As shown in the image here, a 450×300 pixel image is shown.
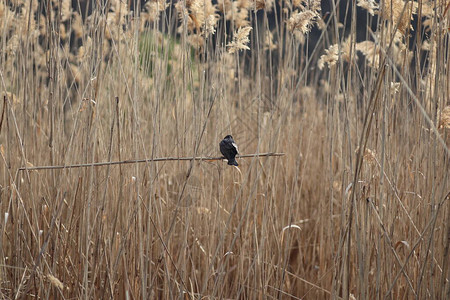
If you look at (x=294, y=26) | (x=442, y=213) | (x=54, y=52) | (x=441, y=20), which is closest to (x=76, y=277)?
(x=54, y=52)

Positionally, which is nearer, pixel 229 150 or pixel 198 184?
pixel 229 150

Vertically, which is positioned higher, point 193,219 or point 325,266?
point 193,219

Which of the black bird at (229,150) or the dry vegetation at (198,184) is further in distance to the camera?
Result: the dry vegetation at (198,184)

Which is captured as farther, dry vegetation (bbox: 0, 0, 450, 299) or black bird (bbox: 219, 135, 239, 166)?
dry vegetation (bbox: 0, 0, 450, 299)

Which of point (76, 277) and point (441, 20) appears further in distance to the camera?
point (76, 277)

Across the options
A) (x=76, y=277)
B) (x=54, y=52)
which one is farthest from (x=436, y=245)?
(x=54, y=52)

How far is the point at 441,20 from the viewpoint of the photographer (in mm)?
1243

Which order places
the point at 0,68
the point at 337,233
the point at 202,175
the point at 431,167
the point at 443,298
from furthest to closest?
the point at 337,233, the point at 202,175, the point at 0,68, the point at 431,167, the point at 443,298

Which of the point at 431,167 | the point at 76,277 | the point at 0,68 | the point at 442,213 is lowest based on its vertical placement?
the point at 76,277

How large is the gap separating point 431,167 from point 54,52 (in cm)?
102

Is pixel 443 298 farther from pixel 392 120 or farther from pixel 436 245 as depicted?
pixel 392 120

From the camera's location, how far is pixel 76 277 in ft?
4.50

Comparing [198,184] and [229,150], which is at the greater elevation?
[229,150]

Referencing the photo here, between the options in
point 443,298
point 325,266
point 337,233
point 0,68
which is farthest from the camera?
point 337,233
